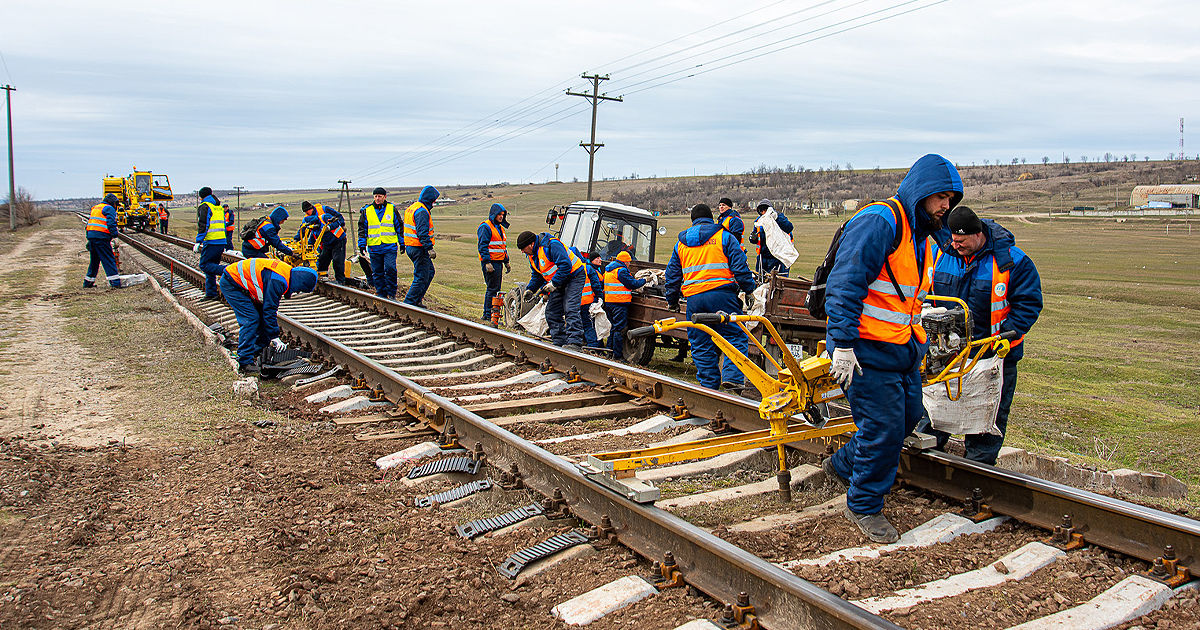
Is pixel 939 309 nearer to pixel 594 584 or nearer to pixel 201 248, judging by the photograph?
pixel 594 584

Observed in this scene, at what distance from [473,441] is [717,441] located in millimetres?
1786

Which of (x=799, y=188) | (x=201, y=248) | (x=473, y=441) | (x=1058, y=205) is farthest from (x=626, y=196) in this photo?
(x=473, y=441)

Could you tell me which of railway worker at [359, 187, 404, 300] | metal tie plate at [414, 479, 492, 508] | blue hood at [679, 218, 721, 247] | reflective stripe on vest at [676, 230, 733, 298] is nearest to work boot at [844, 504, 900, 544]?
metal tie plate at [414, 479, 492, 508]

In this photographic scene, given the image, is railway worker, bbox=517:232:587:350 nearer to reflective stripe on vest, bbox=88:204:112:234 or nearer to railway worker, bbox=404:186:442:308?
railway worker, bbox=404:186:442:308

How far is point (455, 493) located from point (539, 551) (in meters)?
1.06

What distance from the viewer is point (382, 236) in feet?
46.2

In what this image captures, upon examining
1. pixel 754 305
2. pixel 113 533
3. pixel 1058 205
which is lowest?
pixel 113 533

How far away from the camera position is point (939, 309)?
16.8 feet

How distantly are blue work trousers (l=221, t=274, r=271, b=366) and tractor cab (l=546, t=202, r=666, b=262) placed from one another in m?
5.04

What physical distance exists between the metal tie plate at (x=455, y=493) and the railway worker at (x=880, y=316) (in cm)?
209

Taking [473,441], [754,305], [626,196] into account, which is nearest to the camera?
[473,441]

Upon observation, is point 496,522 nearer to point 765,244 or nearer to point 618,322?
point 618,322

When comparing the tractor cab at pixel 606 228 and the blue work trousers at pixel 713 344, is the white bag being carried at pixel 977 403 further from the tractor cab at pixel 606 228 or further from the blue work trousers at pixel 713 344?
the tractor cab at pixel 606 228

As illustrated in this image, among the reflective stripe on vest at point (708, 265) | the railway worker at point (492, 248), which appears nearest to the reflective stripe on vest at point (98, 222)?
the railway worker at point (492, 248)
